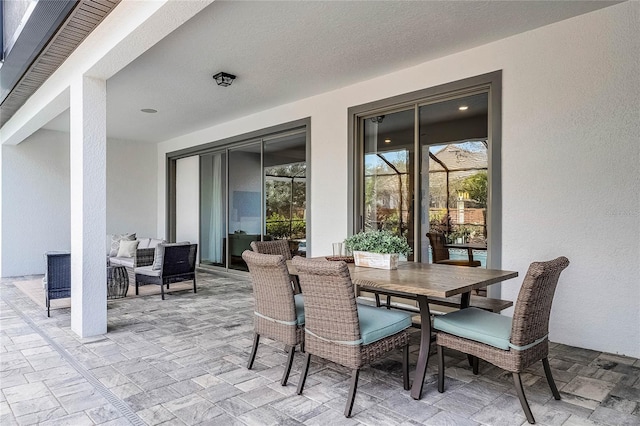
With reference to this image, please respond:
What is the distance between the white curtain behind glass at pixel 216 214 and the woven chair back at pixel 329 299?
572 centimetres

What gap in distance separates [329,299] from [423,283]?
0.58m

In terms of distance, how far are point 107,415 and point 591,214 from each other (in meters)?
3.75

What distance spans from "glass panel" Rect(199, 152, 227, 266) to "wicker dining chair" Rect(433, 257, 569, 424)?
19.3ft

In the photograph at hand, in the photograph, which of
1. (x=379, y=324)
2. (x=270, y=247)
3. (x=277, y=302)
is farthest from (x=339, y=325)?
(x=270, y=247)

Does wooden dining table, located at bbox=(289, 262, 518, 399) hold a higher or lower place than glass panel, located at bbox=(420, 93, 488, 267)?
lower

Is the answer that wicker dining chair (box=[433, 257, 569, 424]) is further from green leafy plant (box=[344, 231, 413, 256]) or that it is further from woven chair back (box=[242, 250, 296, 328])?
woven chair back (box=[242, 250, 296, 328])

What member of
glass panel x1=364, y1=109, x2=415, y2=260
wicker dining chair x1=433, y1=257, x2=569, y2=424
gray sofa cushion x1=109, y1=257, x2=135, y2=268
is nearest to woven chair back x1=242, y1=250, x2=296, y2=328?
wicker dining chair x1=433, y1=257, x2=569, y2=424

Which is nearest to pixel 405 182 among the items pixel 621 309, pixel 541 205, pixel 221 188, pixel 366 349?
pixel 541 205

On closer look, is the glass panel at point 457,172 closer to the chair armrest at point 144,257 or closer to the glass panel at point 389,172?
the glass panel at point 389,172

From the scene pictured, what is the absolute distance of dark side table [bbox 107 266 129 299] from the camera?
17.8 feet

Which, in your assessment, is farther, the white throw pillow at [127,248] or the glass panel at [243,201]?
the glass panel at [243,201]

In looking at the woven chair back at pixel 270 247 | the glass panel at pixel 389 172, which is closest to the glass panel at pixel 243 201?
the glass panel at pixel 389 172

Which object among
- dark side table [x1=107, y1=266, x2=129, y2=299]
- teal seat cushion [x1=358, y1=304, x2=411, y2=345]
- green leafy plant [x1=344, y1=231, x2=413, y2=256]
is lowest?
dark side table [x1=107, y1=266, x2=129, y2=299]

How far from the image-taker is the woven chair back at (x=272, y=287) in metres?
2.53
